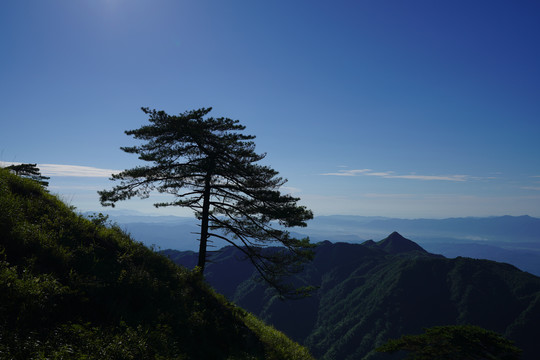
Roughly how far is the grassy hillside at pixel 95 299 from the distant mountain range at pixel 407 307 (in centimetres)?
13001

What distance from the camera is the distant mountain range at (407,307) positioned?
4959 inches

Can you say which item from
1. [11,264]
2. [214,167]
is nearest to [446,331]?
[214,167]

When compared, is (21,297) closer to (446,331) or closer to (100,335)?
(100,335)

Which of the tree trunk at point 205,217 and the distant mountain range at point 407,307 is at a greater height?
the tree trunk at point 205,217

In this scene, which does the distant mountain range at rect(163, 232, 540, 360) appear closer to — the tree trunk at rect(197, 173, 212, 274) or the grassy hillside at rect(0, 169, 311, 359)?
the tree trunk at rect(197, 173, 212, 274)

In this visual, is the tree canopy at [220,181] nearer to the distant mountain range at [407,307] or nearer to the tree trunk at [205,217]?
the tree trunk at [205,217]

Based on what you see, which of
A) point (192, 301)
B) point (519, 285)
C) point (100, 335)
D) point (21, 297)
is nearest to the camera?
point (21, 297)

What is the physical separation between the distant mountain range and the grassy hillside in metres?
130

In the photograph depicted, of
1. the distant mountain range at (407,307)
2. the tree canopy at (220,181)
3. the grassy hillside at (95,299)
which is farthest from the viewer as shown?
the distant mountain range at (407,307)

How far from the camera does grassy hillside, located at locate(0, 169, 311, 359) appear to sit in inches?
225

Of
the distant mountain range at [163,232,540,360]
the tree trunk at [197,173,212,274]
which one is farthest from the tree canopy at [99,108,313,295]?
the distant mountain range at [163,232,540,360]

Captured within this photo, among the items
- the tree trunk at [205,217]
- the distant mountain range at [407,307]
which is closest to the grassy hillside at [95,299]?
the tree trunk at [205,217]

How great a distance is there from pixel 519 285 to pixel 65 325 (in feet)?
668

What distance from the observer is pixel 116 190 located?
1505 cm
